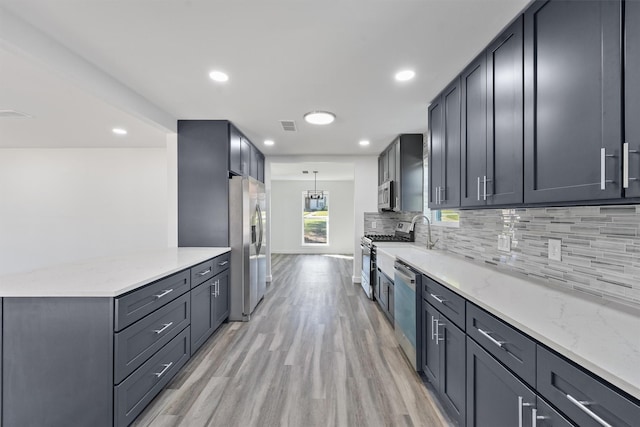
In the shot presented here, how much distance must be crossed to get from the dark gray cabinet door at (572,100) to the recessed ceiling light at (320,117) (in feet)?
6.42

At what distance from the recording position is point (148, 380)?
187 cm

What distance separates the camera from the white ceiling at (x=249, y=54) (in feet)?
5.24

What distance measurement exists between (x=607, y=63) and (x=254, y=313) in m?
3.81

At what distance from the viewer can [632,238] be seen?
1267mm

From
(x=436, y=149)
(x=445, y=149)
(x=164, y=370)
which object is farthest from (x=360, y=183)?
(x=164, y=370)

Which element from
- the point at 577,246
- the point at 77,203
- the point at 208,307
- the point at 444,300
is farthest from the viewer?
the point at 77,203

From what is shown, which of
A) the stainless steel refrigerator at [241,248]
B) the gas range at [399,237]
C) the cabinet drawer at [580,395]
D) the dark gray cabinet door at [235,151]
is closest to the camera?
the cabinet drawer at [580,395]

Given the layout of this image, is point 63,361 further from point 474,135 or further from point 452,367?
point 474,135

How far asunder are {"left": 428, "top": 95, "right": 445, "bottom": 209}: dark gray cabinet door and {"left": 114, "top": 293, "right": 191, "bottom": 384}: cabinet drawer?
2432 mm

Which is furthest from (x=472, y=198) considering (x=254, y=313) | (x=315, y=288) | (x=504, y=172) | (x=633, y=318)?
(x=315, y=288)

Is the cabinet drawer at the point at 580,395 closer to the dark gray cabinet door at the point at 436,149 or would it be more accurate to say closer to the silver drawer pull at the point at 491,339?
the silver drawer pull at the point at 491,339

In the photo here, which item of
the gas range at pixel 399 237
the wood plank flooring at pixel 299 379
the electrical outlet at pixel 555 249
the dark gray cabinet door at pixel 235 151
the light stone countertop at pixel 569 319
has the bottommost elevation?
A: the wood plank flooring at pixel 299 379

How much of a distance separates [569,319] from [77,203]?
6.35 meters

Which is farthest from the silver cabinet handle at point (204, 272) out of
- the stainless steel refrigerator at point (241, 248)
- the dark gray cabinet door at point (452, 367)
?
the dark gray cabinet door at point (452, 367)
